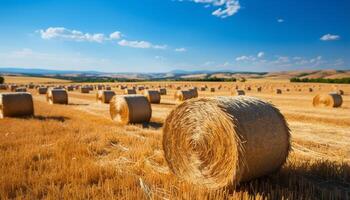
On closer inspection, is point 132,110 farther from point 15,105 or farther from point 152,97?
point 152,97

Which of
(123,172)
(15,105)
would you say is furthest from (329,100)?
(123,172)

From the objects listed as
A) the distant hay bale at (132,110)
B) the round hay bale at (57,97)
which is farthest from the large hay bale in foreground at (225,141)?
the round hay bale at (57,97)

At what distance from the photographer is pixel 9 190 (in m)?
4.93

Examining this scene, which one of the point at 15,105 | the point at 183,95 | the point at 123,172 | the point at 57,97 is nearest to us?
the point at 123,172

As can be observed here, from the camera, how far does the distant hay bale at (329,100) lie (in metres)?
19.9

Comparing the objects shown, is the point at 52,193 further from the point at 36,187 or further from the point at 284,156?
the point at 284,156

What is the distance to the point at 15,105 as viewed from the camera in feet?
48.3

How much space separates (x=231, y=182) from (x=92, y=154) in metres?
3.56

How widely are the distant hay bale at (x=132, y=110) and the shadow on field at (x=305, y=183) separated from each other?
7.67m

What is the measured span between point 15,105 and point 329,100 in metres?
17.5

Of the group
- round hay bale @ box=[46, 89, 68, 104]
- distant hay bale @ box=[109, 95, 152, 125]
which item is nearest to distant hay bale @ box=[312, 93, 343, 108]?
distant hay bale @ box=[109, 95, 152, 125]

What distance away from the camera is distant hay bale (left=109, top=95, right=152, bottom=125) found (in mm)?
12945

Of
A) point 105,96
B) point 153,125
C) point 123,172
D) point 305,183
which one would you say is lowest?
point 153,125

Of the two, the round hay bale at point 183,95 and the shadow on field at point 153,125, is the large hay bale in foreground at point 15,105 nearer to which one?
the shadow on field at point 153,125
